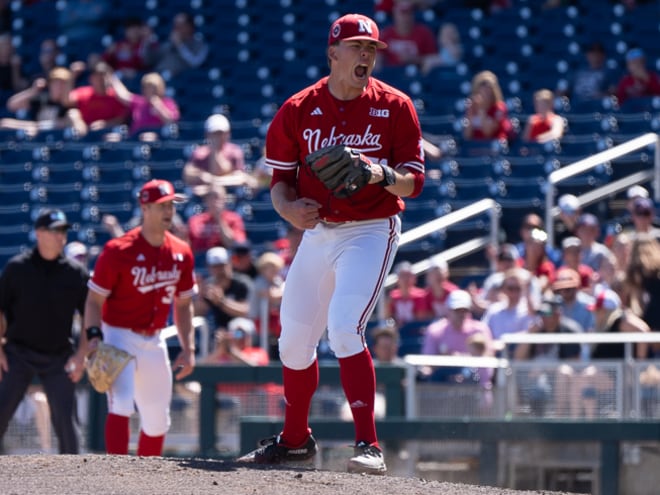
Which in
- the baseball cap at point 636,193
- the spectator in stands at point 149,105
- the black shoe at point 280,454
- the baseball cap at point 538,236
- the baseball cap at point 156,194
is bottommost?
the black shoe at point 280,454

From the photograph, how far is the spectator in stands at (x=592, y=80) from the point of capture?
14469mm

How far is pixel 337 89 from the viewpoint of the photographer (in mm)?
6395

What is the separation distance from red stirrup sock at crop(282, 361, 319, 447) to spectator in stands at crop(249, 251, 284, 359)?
4420mm

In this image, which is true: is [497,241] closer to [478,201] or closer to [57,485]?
[478,201]

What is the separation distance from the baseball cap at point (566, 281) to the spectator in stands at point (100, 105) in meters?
6.41

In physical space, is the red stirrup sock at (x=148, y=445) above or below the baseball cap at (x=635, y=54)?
below

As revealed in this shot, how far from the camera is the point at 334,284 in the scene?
6500mm

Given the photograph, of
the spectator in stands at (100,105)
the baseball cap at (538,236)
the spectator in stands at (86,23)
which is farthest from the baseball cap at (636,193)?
the spectator in stands at (86,23)

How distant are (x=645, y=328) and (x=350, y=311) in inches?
171

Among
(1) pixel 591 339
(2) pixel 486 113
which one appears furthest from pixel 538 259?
(2) pixel 486 113

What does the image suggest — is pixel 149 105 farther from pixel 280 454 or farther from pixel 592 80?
pixel 280 454

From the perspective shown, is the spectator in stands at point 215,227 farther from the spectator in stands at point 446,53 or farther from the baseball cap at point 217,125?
the spectator in stands at point 446,53

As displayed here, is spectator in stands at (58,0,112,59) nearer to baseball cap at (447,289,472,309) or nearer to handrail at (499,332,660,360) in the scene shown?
baseball cap at (447,289,472,309)

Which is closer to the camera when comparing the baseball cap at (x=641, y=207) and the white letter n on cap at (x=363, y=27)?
the white letter n on cap at (x=363, y=27)
